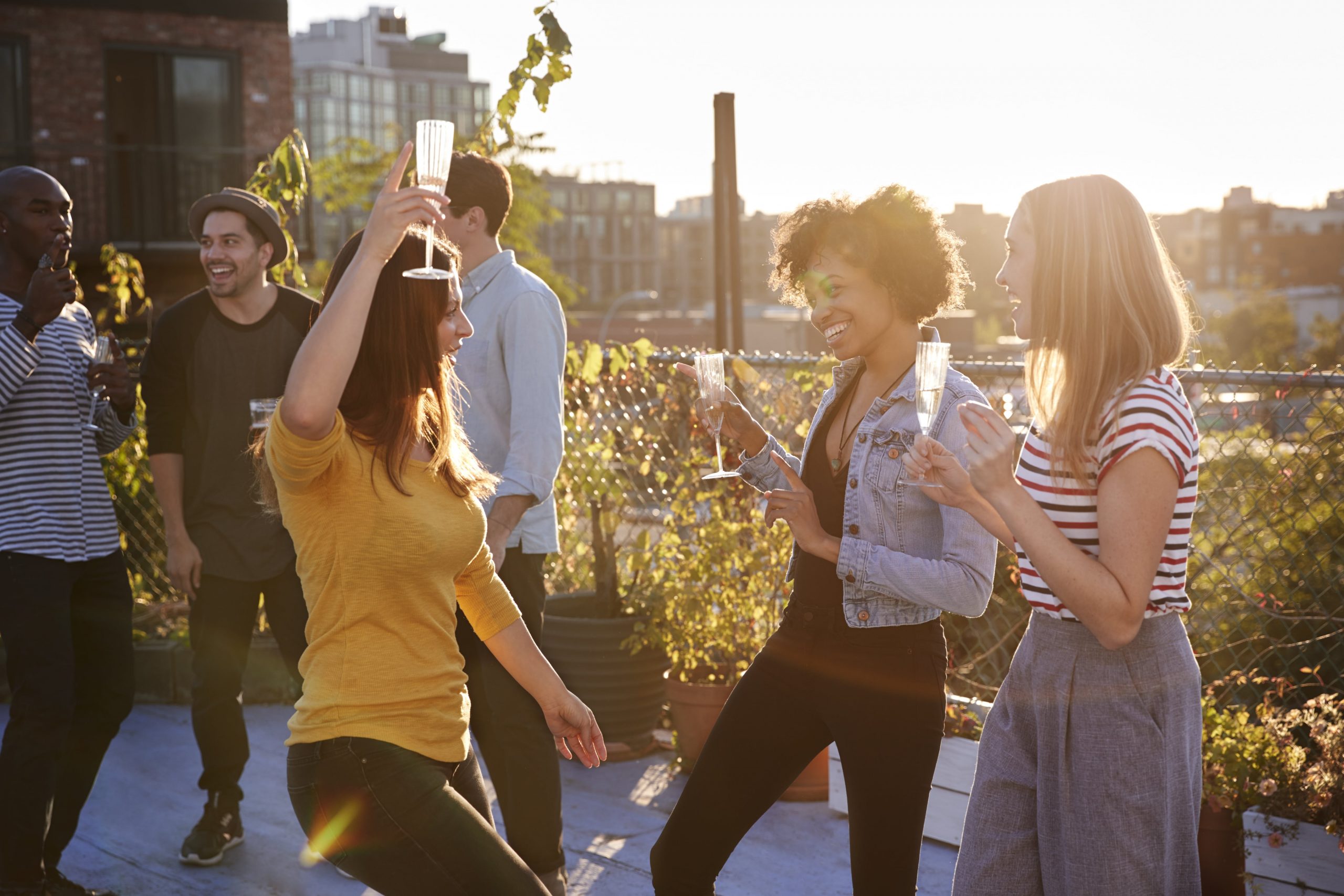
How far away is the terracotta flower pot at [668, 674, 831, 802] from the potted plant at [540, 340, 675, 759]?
260 mm

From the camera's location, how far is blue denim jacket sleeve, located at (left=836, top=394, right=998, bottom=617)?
2.46 meters

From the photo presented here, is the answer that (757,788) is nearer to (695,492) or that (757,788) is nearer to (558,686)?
(558,686)

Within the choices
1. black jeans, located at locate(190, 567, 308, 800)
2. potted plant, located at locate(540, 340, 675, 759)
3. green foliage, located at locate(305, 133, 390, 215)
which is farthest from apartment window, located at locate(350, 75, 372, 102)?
black jeans, located at locate(190, 567, 308, 800)

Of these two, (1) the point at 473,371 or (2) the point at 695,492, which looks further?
(2) the point at 695,492

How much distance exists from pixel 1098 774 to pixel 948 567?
51 cm

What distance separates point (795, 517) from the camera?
262 cm

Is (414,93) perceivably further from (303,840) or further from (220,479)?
(303,840)

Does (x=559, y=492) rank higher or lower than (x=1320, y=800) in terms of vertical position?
higher

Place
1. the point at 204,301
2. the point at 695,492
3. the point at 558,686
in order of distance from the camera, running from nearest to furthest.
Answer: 1. the point at 558,686
2. the point at 204,301
3. the point at 695,492

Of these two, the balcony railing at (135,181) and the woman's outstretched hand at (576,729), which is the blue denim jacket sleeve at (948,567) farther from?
the balcony railing at (135,181)

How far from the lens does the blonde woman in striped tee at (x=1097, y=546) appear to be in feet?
6.72

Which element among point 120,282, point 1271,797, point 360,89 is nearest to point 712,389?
point 1271,797

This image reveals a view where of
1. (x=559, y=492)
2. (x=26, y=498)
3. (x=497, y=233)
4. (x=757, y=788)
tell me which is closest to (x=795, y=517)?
(x=757, y=788)

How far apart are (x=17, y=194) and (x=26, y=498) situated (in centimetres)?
93
